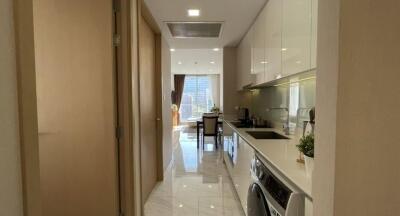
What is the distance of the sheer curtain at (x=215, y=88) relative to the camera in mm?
10547

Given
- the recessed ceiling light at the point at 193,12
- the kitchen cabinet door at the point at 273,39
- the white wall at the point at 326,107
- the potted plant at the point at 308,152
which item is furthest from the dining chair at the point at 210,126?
the white wall at the point at 326,107

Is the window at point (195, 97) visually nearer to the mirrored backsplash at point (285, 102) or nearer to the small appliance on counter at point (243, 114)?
the small appliance on counter at point (243, 114)

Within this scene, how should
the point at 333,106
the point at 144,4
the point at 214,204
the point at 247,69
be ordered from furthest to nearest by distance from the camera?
the point at 247,69
the point at 214,204
the point at 144,4
the point at 333,106

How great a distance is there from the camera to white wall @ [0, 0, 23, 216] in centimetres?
55

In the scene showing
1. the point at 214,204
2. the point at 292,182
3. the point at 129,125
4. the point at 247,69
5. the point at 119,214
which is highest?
the point at 247,69

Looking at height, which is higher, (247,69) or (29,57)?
(247,69)

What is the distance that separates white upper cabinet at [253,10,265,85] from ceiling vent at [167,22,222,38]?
556 mm

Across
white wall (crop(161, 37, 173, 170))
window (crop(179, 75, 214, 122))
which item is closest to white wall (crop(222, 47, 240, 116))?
white wall (crop(161, 37, 173, 170))

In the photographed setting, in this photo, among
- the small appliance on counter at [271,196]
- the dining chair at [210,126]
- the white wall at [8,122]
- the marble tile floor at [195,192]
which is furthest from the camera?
the dining chair at [210,126]

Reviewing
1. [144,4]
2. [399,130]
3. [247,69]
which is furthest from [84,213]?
[247,69]

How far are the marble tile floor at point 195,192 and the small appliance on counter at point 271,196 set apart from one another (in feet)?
3.40

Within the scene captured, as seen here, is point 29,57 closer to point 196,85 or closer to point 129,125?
point 129,125

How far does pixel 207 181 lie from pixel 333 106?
3002 mm

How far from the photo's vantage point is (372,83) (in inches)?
24.8
